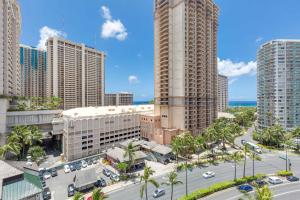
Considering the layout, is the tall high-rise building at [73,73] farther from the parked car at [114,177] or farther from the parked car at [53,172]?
the parked car at [114,177]

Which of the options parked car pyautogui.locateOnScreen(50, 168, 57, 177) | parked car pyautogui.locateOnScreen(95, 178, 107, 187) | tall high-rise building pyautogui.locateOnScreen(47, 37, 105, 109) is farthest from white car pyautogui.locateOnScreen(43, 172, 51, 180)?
tall high-rise building pyautogui.locateOnScreen(47, 37, 105, 109)

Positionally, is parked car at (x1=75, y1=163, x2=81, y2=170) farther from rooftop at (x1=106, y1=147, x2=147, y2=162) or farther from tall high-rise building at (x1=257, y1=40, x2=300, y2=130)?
tall high-rise building at (x1=257, y1=40, x2=300, y2=130)

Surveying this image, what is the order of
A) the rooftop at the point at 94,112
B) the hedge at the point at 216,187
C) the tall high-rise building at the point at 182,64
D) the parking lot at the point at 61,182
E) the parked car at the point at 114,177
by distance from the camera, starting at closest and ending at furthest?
the hedge at the point at 216,187 → the parking lot at the point at 61,182 → the parked car at the point at 114,177 → the rooftop at the point at 94,112 → the tall high-rise building at the point at 182,64

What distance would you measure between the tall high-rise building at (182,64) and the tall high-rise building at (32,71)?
140 meters

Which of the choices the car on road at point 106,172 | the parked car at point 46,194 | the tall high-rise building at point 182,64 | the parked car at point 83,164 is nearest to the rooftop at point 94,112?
the tall high-rise building at point 182,64

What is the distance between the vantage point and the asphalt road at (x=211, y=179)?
48.2 m

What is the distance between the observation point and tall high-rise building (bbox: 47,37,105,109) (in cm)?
15550

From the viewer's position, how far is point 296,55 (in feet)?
365

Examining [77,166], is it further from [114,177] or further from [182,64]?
[182,64]

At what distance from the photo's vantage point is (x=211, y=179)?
2186 inches

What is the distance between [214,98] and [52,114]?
340ft

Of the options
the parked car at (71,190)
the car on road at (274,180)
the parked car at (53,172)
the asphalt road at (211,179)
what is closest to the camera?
the asphalt road at (211,179)

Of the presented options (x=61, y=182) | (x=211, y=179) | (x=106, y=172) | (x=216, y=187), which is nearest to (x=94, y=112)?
(x=106, y=172)

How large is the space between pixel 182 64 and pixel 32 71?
16239 cm
